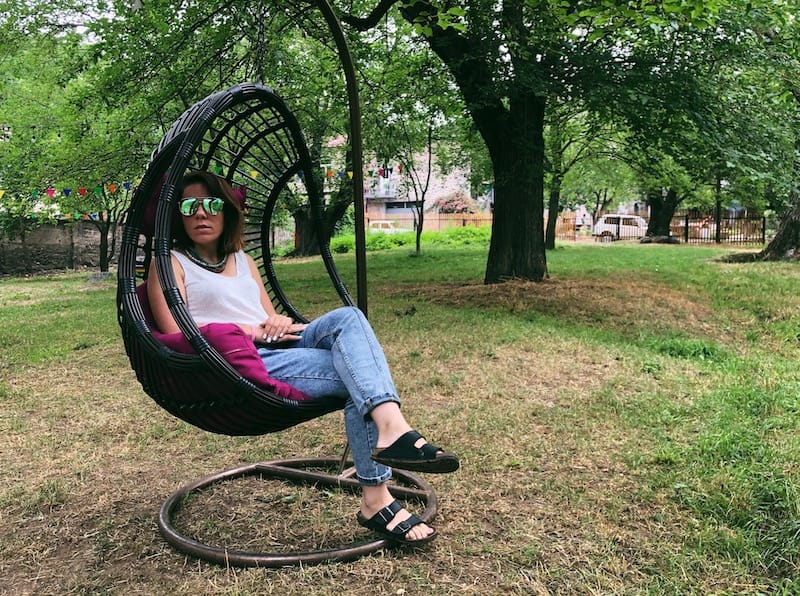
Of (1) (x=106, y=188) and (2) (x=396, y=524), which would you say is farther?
(1) (x=106, y=188)

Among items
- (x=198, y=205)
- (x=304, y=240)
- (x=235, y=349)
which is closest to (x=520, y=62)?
(x=198, y=205)

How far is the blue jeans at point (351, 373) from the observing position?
2035mm

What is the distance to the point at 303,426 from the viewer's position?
3600 mm

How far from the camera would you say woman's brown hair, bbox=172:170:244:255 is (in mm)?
2355

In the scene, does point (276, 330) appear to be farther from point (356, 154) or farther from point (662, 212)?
point (662, 212)

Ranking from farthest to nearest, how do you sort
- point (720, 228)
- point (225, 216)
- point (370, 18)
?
point (720, 228) → point (370, 18) → point (225, 216)

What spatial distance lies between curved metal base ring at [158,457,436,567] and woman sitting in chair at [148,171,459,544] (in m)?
0.16

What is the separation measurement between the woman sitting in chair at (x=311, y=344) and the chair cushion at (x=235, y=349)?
0.12 metres

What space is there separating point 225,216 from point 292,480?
46.5 inches

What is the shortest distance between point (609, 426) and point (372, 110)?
5880 millimetres

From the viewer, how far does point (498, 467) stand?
2887 mm

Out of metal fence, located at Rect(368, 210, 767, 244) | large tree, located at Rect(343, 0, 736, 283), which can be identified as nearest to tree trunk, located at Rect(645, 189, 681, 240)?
metal fence, located at Rect(368, 210, 767, 244)

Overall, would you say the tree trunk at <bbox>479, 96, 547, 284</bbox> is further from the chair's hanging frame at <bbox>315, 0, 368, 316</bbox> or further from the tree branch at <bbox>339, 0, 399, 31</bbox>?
the chair's hanging frame at <bbox>315, 0, 368, 316</bbox>

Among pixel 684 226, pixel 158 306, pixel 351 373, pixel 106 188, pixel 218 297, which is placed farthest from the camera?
pixel 684 226
